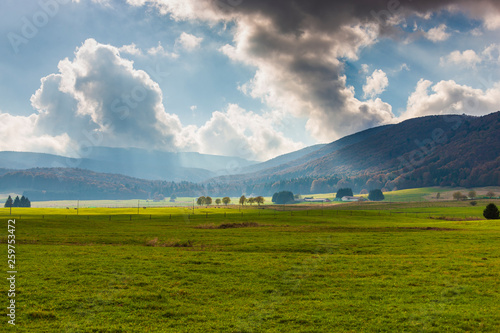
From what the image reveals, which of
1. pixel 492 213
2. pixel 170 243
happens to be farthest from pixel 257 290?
pixel 492 213

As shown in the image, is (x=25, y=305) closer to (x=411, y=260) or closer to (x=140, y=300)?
(x=140, y=300)

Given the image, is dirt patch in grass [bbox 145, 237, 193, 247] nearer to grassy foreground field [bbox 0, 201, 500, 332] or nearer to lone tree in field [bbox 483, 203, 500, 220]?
grassy foreground field [bbox 0, 201, 500, 332]

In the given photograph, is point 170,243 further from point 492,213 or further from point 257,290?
point 492,213

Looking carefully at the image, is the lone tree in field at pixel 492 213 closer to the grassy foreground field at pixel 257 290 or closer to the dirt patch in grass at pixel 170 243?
the grassy foreground field at pixel 257 290

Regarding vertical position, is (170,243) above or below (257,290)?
below

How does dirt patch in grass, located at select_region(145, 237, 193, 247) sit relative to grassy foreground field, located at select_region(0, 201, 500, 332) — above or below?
below

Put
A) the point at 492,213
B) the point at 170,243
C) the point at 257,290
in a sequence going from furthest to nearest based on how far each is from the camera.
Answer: the point at 492,213 < the point at 170,243 < the point at 257,290

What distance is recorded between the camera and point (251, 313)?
69.8ft

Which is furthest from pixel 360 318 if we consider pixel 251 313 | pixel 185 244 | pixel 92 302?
pixel 185 244

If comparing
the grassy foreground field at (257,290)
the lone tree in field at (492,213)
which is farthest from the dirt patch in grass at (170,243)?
the lone tree in field at (492,213)

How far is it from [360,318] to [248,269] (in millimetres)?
14505

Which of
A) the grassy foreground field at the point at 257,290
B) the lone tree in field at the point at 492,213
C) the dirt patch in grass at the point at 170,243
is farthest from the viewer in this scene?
the lone tree in field at the point at 492,213

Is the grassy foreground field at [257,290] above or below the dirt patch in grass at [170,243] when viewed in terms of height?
above

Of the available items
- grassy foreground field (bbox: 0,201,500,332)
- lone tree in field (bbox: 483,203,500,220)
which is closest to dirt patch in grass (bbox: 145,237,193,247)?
grassy foreground field (bbox: 0,201,500,332)
